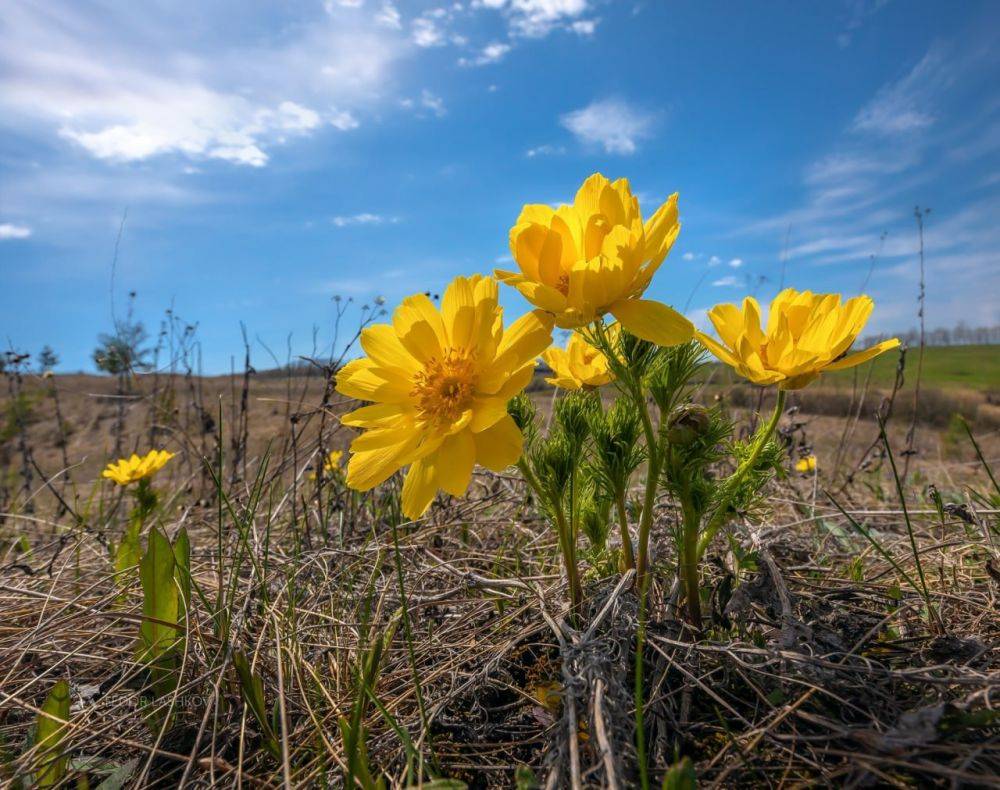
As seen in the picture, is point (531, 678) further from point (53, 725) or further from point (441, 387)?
point (53, 725)

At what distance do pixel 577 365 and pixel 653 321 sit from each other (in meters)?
0.57

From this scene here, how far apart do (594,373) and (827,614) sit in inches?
38.7

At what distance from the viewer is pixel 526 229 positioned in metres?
1.40

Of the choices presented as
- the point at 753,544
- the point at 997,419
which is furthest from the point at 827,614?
the point at 997,419

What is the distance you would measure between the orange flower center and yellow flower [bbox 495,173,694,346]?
0.89 feet

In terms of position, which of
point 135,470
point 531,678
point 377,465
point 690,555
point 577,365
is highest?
point 577,365

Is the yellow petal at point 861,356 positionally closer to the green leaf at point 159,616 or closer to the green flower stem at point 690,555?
the green flower stem at point 690,555

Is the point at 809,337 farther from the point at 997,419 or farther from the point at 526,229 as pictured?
A: the point at 997,419

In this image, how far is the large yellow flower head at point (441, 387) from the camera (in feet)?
4.71

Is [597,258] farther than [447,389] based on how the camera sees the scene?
No

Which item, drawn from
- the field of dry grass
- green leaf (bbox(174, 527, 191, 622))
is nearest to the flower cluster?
the field of dry grass

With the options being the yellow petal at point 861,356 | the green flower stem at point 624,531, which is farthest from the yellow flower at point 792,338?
the green flower stem at point 624,531

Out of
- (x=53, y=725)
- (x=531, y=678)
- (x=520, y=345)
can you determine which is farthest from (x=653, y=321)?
(x=53, y=725)

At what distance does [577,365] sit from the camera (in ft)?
6.23
